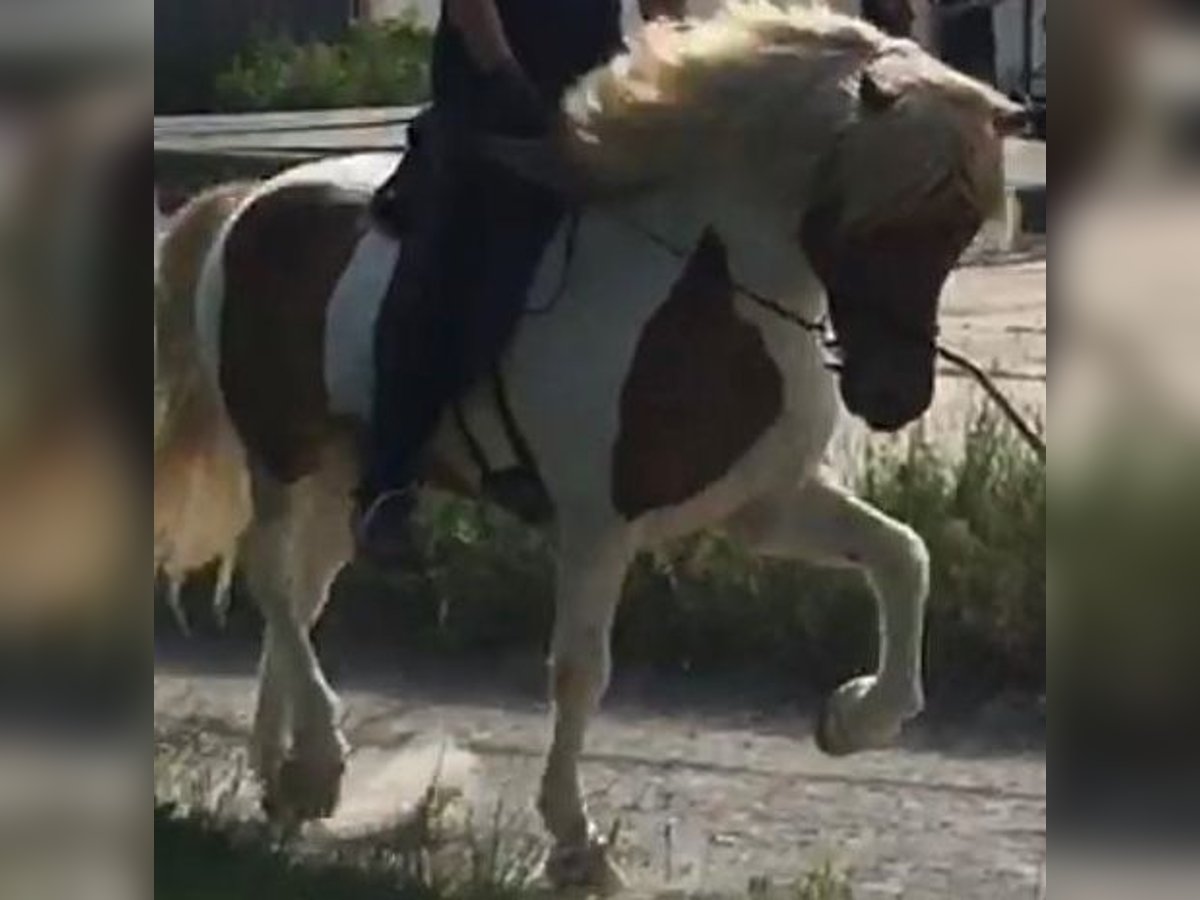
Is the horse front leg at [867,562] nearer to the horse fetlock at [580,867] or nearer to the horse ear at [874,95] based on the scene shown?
the horse fetlock at [580,867]

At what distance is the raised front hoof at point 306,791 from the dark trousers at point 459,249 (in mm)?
673

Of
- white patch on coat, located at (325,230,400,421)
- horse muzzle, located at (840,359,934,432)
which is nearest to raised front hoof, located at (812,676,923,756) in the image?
horse muzzle, located at (840,359,934,432)

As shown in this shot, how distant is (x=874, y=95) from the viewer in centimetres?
383

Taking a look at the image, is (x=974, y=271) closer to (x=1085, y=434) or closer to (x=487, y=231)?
(x=487, y=231)

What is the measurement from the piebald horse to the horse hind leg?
408mm

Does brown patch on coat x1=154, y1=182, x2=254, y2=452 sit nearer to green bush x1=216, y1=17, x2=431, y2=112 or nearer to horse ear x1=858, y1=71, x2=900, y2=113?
green bush x1=216, y1=17, x2=431, y2=112

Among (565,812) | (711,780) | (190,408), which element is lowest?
(711,780)

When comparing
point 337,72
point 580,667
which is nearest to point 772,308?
point 580,667

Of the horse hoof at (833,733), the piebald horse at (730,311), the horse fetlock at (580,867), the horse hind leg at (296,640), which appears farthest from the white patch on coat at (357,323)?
the horse hoof at (833,733)

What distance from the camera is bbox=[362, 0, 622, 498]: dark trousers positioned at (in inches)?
163

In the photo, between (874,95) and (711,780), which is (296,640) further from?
(874,95)

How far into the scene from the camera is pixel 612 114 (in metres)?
4.08

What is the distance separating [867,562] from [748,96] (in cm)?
75

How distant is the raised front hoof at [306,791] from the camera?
4.63 meters
